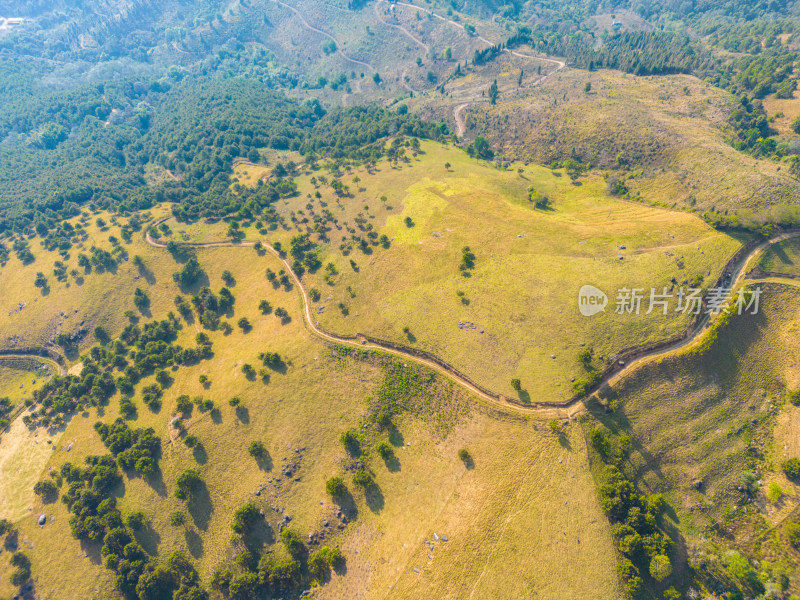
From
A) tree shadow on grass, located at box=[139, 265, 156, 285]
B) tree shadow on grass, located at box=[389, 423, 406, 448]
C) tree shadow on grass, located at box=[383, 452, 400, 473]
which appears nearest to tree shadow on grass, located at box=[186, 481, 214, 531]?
tree shadow on grass, located at box=[383, 452, 400, 473]

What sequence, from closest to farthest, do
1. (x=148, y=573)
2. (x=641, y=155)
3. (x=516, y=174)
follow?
(x=148, y=573) < (x=641, y=155) < (x=516, y=174)

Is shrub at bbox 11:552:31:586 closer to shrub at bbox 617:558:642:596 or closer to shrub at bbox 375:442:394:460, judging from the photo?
shrub at bbox 375:442:394:460

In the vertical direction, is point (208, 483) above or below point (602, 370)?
below

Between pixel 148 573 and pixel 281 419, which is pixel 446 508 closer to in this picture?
pixel 281 419

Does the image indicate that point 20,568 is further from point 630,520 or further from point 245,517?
point 630,520

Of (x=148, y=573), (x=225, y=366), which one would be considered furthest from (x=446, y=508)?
(x=225, y=366)

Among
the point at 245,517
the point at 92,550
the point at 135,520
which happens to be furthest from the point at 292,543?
the point at 92,550

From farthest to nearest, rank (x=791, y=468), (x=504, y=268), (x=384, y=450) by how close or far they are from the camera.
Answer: (x=504, y=268) < (x=384, y=450) < (x=791, y=468)
